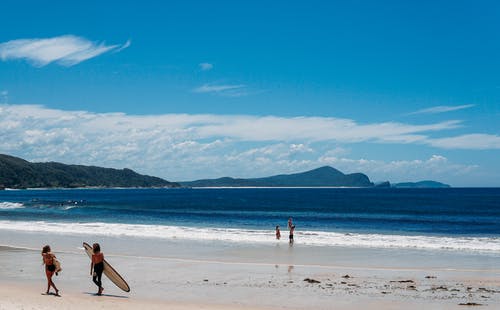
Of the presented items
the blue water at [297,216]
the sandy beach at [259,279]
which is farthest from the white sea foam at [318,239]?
the blue water at [297,216]

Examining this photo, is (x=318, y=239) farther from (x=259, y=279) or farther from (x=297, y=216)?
(x=297, y=216)

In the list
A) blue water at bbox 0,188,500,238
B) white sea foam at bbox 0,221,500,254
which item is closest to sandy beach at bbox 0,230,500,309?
white sea foam at bbox 0,221,500,254

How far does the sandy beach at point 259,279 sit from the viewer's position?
52.4ft

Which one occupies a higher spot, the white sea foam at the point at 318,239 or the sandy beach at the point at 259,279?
the white sea foam at the point at 318,239

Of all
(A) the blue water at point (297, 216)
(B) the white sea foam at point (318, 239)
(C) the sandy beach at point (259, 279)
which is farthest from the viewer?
(A) the blue water at point (297, 216)

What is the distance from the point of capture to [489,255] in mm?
29219

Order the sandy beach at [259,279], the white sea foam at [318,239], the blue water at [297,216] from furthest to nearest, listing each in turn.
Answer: the blue water at [297,216] → the white sea foam at [318,239] → the sandy beach at [259,279]

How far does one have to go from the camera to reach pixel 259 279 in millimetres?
20047

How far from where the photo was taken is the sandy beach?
15961 millimetres

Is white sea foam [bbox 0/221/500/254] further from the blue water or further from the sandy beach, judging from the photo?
the blue water

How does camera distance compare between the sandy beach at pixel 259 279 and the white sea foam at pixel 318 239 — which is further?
the white sea foam at pixel 318 239

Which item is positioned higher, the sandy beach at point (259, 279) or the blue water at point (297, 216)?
the blue water at point (297, 216)

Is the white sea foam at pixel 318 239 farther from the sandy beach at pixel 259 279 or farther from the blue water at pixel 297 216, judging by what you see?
the blue water at pixel 297 216

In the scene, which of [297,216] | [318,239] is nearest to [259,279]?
[318,239]
